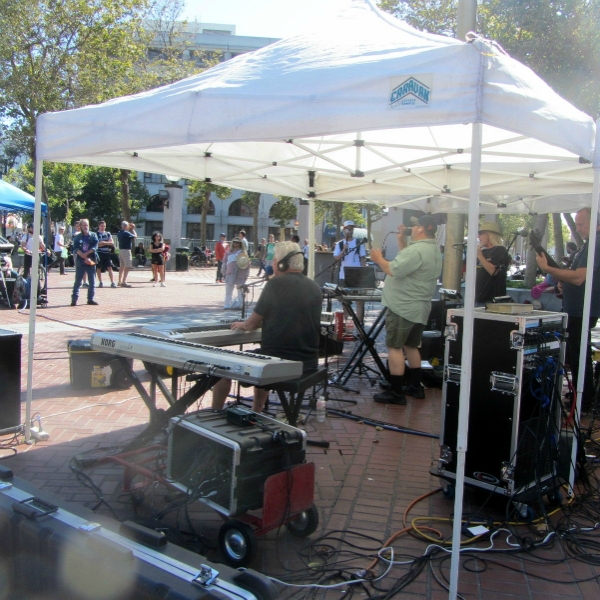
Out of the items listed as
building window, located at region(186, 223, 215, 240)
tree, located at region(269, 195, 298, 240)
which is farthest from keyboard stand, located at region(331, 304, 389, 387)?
building window, located at region(186, 223, 215, 240)

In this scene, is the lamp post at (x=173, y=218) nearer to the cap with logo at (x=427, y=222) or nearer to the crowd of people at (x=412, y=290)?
the crowd of people at (x=412, y=290)

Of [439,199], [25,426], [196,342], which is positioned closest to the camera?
[196,342]

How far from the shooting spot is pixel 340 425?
207 inches

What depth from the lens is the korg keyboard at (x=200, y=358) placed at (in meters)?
3.15

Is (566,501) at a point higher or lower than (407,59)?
lower

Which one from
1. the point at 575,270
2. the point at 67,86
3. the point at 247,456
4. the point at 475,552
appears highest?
the point at 67,86

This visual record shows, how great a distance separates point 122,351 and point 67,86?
1696 centimetres

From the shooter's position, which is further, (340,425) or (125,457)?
(340,425)

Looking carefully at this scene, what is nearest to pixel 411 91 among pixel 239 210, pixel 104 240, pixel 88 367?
pixel 88 367

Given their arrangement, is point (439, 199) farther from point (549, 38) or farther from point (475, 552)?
point (475, 552)

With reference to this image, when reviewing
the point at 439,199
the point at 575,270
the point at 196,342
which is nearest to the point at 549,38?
the point at 439,199

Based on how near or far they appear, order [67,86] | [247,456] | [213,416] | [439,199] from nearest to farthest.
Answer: [247,456] < [213,416] < [439,199] < [67,86]

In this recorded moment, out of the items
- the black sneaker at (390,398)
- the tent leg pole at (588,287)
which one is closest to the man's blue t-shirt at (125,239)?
the black sneaker at (390,398)

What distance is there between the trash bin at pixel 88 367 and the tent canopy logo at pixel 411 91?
4090mm
